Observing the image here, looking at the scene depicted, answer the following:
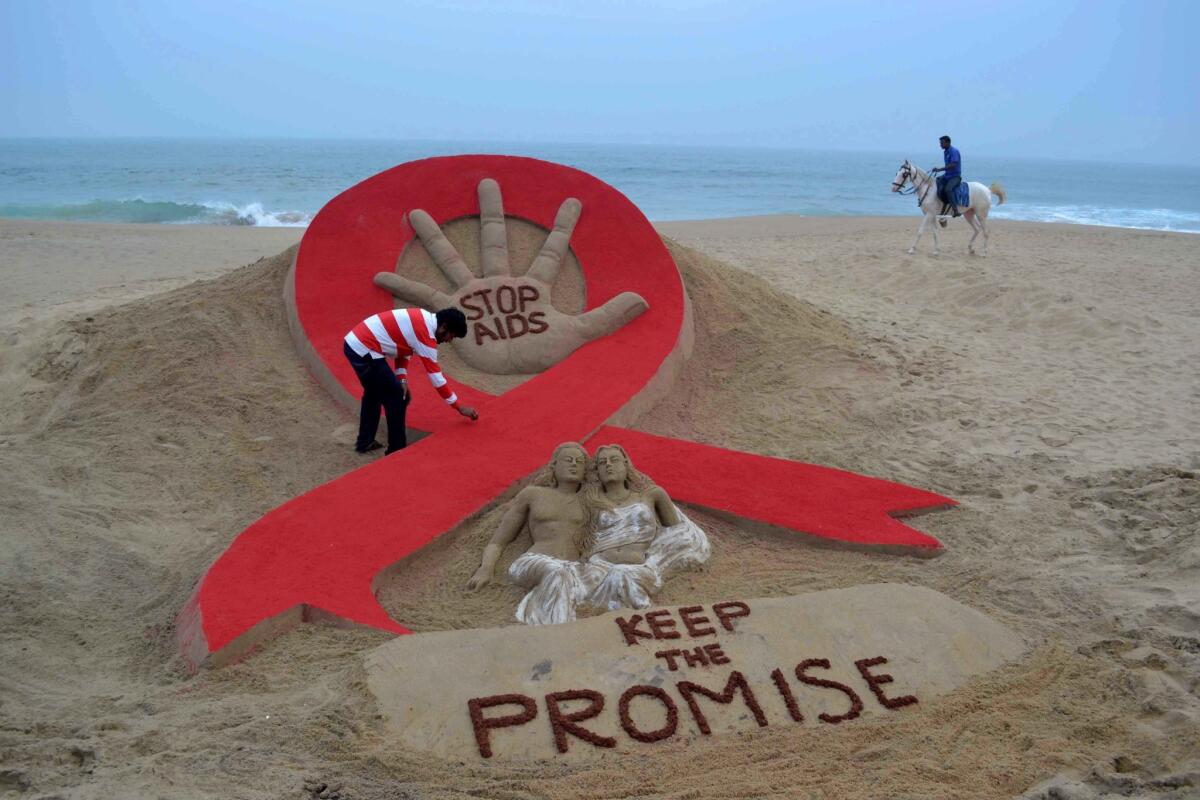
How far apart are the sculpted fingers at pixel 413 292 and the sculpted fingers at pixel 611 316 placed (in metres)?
1.11

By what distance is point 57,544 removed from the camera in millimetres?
5539

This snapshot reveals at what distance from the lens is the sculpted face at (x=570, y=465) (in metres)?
5.34

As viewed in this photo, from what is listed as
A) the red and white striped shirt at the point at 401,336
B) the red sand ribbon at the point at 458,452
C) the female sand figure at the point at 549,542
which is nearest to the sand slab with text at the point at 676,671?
the female sand figure at the point at 549,542

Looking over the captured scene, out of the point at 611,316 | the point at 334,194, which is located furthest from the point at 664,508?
the point at 334,194

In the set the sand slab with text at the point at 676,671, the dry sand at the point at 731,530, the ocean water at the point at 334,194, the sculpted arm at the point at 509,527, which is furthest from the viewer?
the ocean water at the point at 334,194

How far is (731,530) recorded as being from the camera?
18.9ft

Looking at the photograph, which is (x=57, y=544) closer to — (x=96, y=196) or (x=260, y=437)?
(x=260, y=437)

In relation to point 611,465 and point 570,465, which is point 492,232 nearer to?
point 570,465

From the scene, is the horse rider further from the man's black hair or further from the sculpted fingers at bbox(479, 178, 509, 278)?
the man's black hair

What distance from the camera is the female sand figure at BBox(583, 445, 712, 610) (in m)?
5.01

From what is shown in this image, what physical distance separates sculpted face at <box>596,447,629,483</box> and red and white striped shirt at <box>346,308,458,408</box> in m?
1.38

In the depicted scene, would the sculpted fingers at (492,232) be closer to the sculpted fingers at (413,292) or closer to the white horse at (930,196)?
the sculpted fingers at (413,292)

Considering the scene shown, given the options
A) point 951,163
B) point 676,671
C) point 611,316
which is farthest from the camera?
point 951,163

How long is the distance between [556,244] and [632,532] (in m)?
3.71
